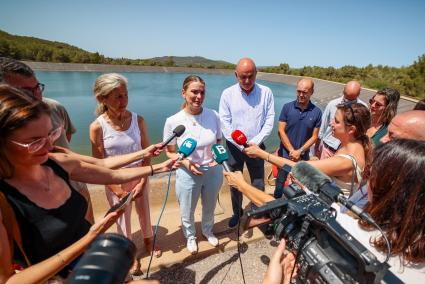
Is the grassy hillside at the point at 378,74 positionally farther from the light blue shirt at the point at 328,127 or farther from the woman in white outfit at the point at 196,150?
the woman in white outfit at the point at 196,150

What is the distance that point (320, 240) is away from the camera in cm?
94

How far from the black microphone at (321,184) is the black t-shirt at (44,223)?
121cm

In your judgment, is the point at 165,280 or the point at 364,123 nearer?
the point at 364,123

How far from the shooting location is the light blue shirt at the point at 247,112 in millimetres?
3166

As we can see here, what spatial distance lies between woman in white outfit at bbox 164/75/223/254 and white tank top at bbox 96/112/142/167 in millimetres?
294

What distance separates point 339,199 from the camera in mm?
924

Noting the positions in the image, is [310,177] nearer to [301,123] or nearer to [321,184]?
[321,184]

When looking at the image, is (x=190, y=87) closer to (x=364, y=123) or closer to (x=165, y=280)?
(x=364, y=123)

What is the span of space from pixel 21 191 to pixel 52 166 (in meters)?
0.24

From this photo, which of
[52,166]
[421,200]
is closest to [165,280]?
[52,166]

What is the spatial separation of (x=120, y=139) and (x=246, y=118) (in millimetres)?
1615

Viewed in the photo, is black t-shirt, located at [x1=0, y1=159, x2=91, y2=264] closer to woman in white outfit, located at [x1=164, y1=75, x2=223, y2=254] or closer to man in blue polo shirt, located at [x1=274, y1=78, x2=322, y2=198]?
woman in white outfit, located at [x1=164, y1=75, x2=223, y2=254]

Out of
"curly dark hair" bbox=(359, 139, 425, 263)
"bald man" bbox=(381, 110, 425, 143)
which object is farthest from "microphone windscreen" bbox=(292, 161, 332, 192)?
"bald man" bbox=(381, 110, 425, 143)

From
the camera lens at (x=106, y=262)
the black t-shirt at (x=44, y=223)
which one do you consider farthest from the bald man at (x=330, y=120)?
the camera lens at (x=106, y=262)
